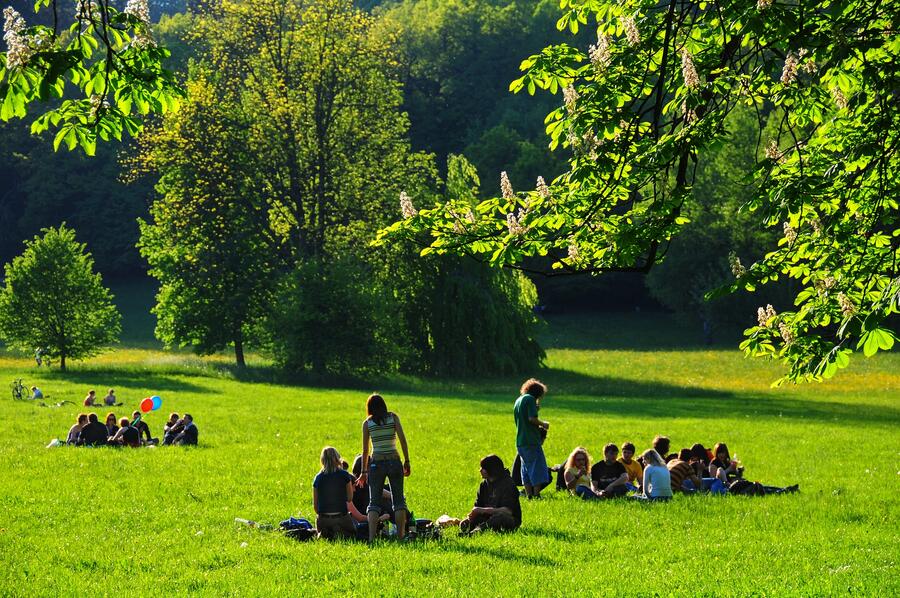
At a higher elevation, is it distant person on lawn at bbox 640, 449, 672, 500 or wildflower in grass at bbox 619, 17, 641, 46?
wildflower in grass at bbox 619, 17, 641, 46

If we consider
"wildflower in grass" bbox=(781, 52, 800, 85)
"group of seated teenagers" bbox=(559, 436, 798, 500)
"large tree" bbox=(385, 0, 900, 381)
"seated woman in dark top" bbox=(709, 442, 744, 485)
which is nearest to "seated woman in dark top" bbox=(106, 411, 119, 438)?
"group of seated teenagers" bbox=(559, 436, 798, 500)

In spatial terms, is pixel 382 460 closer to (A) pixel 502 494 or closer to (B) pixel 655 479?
(A) pixel 502 494

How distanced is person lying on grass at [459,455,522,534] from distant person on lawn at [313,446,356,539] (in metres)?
1.67

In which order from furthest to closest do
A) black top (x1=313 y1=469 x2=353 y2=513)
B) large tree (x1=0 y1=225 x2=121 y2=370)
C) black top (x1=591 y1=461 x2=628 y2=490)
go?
1. large tree (x1=0 y1=225 x2=121 y2=370)
2. black top (x1=591 y1=461 x2=628 y2=490)
3. black top (x1=313 y1=469 x2=353 y2=513)

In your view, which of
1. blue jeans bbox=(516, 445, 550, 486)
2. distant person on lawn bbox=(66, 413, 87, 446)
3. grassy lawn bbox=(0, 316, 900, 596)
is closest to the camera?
grassy lawn bbox=(0, 316, 900, 596)

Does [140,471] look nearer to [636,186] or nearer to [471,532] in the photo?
[471,532]

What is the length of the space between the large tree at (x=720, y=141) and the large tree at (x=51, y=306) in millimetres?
39760

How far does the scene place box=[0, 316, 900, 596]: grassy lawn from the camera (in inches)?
431

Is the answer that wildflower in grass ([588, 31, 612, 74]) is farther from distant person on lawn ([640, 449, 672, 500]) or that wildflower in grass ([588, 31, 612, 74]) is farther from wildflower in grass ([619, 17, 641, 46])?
distant person on lawn ([640, 449, 672, 500])

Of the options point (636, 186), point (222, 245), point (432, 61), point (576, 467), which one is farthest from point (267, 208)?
point (432, 61)

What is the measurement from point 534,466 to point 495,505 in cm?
308

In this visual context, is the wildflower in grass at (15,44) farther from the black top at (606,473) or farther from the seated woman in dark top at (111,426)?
the seated woman in dark top at (111,426)

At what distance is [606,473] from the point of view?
17500 mm

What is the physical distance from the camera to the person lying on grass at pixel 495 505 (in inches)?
547
